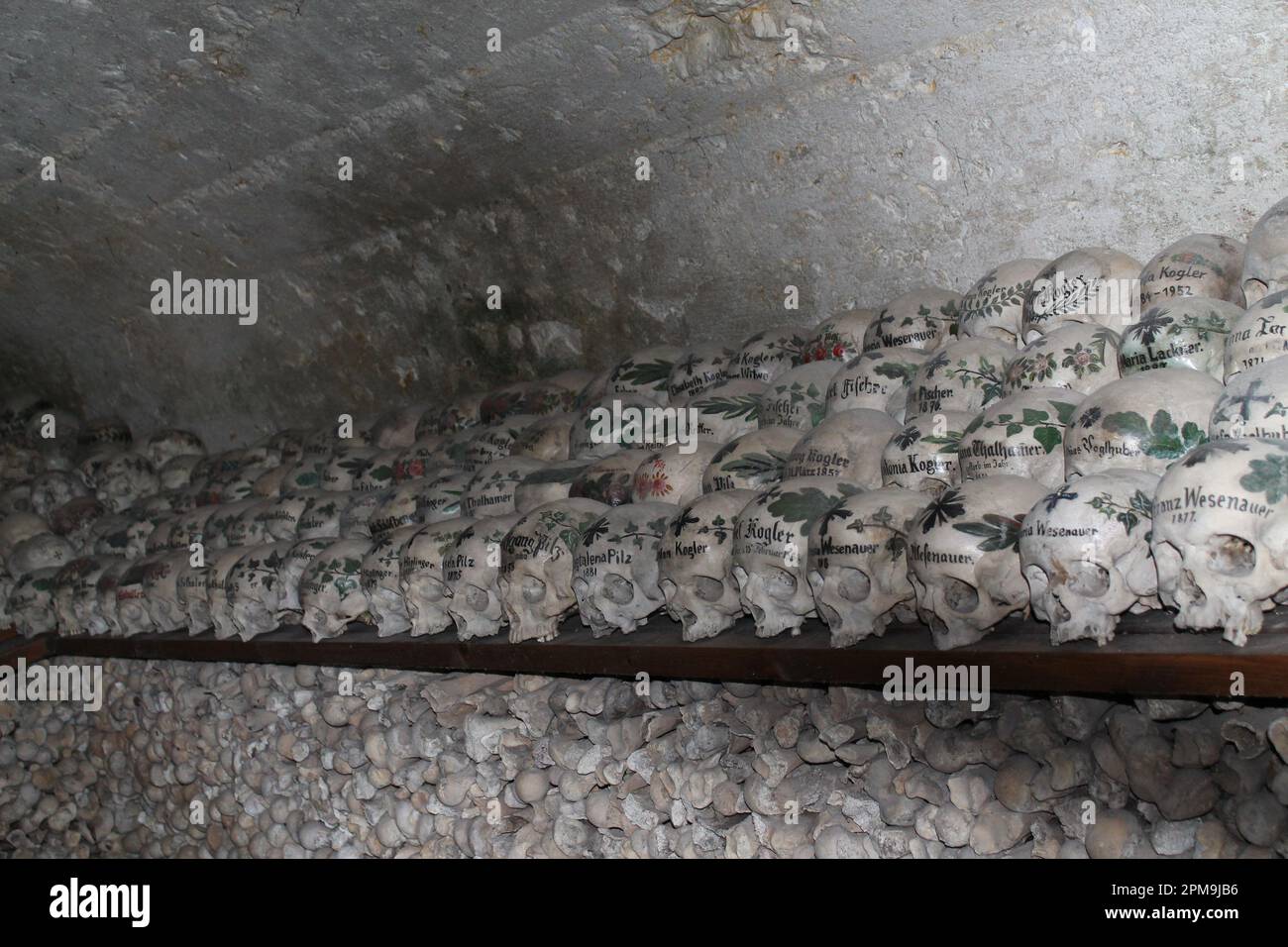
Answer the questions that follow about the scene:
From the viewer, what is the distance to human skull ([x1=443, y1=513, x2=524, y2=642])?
8.98 feet

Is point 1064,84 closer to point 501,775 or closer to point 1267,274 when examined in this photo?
point 1267,274

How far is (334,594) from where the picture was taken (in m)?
3.11

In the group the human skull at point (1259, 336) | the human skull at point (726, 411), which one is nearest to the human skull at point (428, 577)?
the human skull at point (726, 411)

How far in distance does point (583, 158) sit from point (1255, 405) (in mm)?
2243

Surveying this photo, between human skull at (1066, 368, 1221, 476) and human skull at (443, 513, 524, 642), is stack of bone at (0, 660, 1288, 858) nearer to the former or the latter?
human skull at (443, 513, 524, 642)

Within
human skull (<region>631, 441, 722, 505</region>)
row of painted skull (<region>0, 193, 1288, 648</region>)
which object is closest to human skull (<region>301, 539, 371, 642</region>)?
row of painted skull (<region>0, 193, 1288, 648</region>)

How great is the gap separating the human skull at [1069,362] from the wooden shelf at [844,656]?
0.46 meters

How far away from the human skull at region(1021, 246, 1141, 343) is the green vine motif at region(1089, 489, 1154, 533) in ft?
2.18

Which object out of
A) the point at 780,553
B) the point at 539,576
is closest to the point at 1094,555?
the point at 780,553

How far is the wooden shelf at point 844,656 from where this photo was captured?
1.60 meters

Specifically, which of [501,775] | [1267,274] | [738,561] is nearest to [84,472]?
[501,775]

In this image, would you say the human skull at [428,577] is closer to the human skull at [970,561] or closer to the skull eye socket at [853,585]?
the skull eye socket at [853,585]

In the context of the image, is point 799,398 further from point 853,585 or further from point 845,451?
point 853,585
